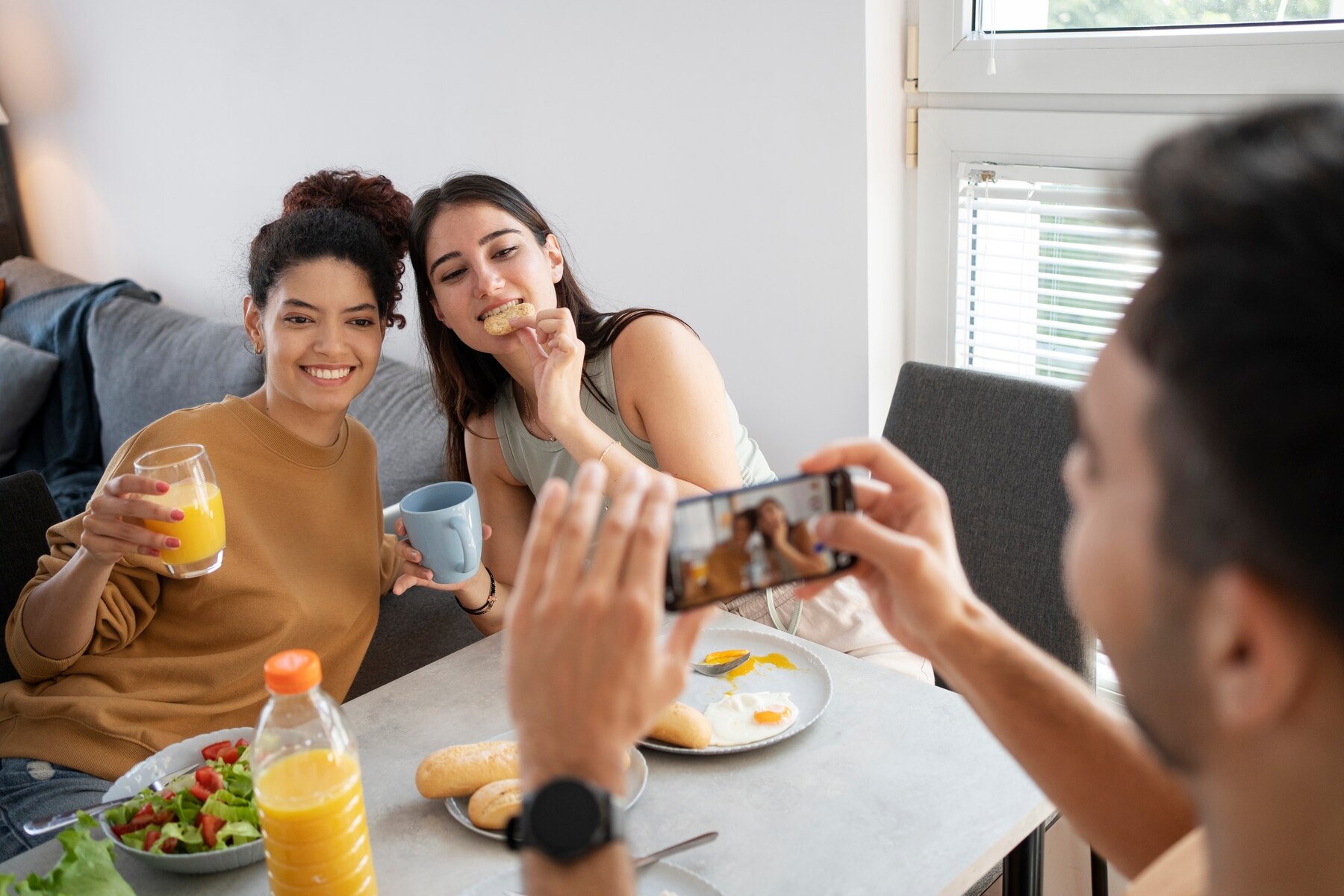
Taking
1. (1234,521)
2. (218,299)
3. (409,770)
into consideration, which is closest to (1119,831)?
(1234,521)

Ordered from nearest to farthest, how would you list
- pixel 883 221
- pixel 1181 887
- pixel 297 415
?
pixel 1181 887 → pixel 297 415 → pixel 883 221

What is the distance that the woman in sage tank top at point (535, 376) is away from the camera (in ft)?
5.88

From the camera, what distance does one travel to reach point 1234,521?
545mm

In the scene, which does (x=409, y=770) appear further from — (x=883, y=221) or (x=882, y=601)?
(x=883, y=221)

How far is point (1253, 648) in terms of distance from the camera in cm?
55

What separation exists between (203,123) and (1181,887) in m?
4.01

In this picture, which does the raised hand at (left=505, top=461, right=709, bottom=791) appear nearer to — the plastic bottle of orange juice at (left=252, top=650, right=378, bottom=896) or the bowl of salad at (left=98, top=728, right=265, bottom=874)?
the plastic bottle of orange juice at (left=252, top=650, right=378, bottom=896)

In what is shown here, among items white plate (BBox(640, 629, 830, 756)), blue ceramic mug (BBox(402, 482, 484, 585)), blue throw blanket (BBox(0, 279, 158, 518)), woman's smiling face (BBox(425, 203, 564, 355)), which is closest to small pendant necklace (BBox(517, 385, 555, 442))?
woman's smiling face (BBox(425, 203, 564, 355))

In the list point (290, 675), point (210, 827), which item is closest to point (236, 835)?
point (210, 827)

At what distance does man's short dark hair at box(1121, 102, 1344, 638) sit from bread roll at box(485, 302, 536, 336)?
4.52 ft

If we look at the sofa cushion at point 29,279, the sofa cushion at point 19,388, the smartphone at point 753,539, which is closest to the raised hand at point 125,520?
the smartphone at point 753,539

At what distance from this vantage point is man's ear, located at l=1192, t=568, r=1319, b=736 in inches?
21.3

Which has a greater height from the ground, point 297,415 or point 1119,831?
point 297,415

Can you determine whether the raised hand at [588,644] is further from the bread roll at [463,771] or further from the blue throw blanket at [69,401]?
the blue throw blanket at [69,401]
